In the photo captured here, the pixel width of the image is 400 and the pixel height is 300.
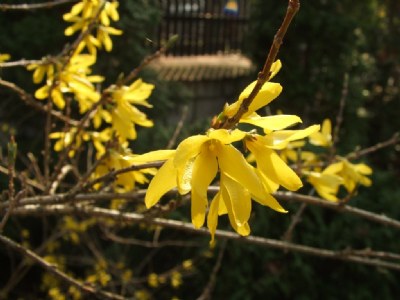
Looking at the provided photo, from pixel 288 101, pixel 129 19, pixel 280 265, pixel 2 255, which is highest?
pixel 129 19

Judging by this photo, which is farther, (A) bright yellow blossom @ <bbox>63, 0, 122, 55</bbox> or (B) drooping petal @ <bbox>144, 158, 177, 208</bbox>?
(A) bright yellow blossom @ <bbox>63, 0, 122, 55</bbox>

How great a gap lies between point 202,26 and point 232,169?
6053 millimetres

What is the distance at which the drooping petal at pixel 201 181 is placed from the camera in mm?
725

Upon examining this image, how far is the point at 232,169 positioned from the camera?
75 centimetres

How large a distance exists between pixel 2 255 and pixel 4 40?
1483 millimetres

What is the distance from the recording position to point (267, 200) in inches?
28.6

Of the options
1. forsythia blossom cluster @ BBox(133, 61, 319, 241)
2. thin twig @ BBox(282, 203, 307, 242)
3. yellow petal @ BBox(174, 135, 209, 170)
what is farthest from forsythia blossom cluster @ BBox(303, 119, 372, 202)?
yellow petal @ BBox(174, 135, 209, 170)

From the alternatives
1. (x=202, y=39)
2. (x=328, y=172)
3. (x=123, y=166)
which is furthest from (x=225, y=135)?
(x=202, y=39)

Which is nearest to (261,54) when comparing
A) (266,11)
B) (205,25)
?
(266,11)

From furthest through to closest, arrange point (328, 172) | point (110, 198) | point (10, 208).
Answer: point (328, 172) → point (110, 198) → point (10, 208)

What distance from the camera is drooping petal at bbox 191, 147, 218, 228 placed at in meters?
0.73

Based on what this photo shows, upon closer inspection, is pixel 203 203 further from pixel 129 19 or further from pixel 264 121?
pixel 129 19

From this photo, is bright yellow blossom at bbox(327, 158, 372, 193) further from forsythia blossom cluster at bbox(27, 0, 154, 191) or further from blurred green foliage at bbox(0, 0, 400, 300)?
forsythia blossom cluster at bbox(27, 0, 154, 191)

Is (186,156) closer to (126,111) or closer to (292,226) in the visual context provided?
(126,111)
